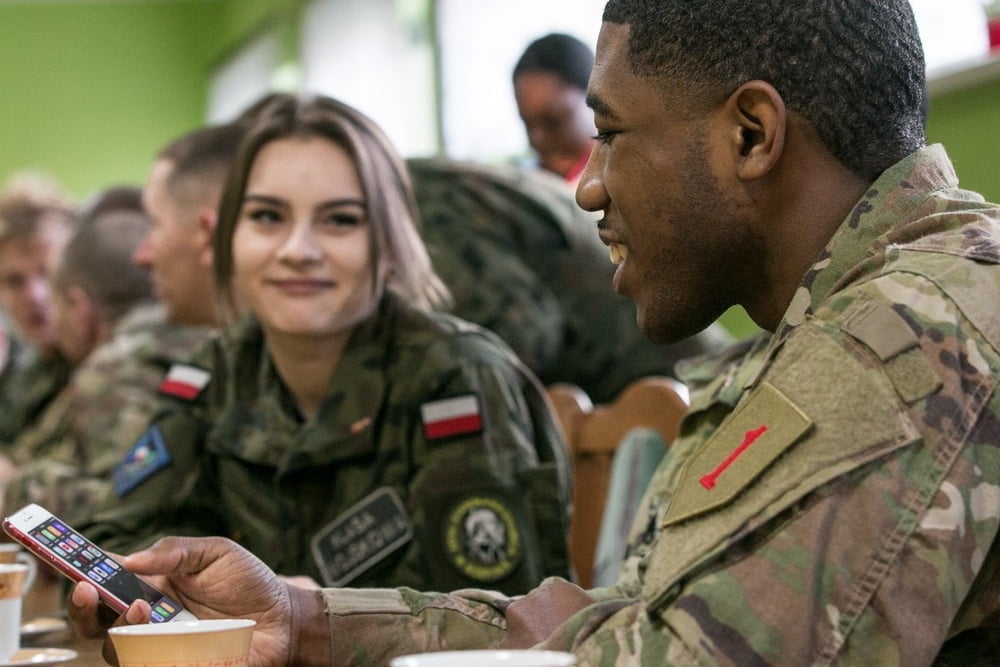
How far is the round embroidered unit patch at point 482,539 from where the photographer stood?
5.98 ft

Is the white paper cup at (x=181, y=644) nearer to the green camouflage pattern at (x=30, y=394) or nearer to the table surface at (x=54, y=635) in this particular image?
the table surface at (x=54, y=635)

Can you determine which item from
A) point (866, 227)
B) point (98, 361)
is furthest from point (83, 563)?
A: point (98, 361)

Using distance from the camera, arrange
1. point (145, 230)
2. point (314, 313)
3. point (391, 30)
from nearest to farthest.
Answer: point (314, 313)
point (145, 230)
point (391, 30)

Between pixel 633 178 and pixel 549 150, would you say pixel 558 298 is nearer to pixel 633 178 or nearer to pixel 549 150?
pixel 549 150

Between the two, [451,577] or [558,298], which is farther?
[558,298]

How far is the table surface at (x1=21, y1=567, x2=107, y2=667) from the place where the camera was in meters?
1.32

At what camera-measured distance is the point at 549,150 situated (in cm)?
347

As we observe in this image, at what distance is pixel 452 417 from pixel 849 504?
3.63ft

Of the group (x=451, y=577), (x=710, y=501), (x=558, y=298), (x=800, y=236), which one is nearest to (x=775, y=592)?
(x=710, y=501)

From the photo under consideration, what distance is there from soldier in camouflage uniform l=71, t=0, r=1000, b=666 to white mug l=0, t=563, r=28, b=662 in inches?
3.2

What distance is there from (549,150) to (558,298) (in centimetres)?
69

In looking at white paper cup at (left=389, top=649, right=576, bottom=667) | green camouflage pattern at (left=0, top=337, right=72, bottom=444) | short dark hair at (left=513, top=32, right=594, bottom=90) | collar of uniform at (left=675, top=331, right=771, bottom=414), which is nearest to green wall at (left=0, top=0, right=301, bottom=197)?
green camouflage pattern at (left=0, top=337, right=72, bottom=444)

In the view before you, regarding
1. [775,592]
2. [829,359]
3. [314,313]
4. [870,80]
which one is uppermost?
[870,80]

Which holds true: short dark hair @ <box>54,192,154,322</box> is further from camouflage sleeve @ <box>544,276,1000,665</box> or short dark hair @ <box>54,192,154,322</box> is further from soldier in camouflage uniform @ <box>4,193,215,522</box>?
camouflage sleeve @ <box>544,276,1000,665</box>
